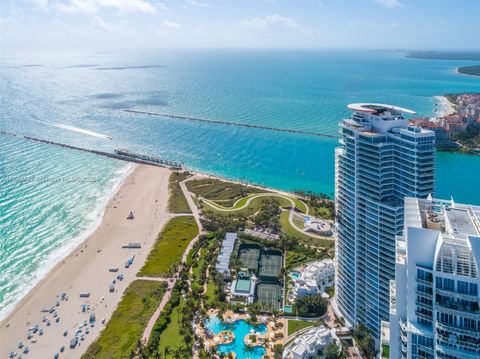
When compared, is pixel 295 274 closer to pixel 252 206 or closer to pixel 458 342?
pixel 252 206

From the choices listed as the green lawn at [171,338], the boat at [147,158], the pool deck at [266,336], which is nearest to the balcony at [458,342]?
the pool deck at [266,336]

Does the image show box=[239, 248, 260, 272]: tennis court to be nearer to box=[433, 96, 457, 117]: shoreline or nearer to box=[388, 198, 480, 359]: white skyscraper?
box=[388, 198, 480, 359]: white skyscraper

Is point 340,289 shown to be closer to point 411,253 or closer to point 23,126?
point 411,253

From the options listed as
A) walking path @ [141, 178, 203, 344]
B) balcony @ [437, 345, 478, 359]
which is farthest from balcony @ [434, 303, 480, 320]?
walking path @ [141, 178, 203, 344]

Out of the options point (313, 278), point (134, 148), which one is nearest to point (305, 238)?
point (313, 278)

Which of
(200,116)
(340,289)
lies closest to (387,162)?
Result: (340,289)
